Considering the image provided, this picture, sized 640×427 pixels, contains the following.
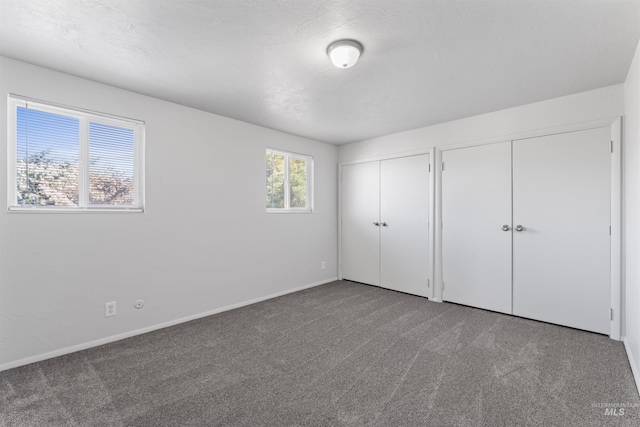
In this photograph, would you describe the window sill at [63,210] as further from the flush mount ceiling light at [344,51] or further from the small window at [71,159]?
the flush mount ceiling light at [344,51]

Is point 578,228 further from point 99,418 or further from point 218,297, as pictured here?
point 99,418

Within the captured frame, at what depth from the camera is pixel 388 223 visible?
4.39 meters

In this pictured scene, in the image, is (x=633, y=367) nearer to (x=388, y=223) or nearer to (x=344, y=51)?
(x=388, y=223)

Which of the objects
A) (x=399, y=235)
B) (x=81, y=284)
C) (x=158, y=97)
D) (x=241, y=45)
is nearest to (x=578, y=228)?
(x=399, y=235)

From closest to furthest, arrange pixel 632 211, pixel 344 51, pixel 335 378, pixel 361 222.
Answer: pixel 344 51, pixel 335 378, pixel 632 211, pixel 361 222

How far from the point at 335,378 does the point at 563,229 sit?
106 inches

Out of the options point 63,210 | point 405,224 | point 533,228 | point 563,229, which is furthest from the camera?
point 405,224

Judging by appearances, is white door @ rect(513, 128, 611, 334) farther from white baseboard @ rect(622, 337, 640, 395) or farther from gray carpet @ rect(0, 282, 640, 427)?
white baseboard @ rect(622, 337, 640, 395)

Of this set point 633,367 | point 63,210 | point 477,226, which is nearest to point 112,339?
point 63,210

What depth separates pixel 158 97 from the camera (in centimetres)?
295

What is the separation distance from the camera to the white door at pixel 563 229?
2.76m

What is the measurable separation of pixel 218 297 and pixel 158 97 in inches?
89.6

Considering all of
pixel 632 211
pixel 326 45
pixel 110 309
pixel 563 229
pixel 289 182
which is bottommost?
pixel 110 309

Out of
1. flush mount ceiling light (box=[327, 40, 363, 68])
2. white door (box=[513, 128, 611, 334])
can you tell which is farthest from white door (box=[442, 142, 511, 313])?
flush mount ceiling light (box=[327, 40, 363, 68])
